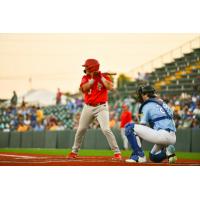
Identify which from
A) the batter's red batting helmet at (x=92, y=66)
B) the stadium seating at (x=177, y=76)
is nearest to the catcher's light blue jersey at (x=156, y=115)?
the batter's red batting helmet at (x=92, y=66)

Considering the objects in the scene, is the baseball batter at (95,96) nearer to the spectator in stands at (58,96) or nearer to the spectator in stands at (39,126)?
the spectator in stands at (58,96)

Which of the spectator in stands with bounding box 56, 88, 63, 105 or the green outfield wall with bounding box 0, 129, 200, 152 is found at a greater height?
the spectator in stands with bounding box 56, 88, 63, 105

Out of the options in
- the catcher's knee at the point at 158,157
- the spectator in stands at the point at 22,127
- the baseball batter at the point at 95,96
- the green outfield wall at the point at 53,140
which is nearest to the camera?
the catcher's knee at the point at 158,157

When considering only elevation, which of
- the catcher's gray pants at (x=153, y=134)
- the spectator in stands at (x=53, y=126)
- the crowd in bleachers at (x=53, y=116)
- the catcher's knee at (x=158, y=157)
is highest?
the crowd in bleachers at (x=53, y=116)

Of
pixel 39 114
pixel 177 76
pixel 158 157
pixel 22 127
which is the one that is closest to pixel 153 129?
pixel 158 157

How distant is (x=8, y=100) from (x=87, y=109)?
16.0 feet

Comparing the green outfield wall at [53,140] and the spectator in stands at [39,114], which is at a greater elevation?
the spectator in stands at [39,114]

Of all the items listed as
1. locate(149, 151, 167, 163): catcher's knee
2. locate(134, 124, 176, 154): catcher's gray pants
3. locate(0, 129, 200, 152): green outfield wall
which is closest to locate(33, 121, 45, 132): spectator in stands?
locate(0, 129, 200, 152): green outfield wall

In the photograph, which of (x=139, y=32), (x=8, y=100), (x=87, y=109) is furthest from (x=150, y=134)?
(x=8, y=100)

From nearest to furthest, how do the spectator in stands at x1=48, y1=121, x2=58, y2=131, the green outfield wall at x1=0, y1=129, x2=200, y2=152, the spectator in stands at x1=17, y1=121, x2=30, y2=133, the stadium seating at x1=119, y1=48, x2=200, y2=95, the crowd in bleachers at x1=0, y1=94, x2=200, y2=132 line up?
the stadium seating at x1=119, y1=48, x2=200, y2=95 → the green outfield wall at x1=0, y1=129, x2=200, y2=152 → the crowd in bleachers at x1=0, y1=94, x2=200, y2=132 → the spectator in stands at x1=48, y1=121, x2=58, y2=131 → the spectator in stands at x1=17, y1=121, x2=30, y2=133

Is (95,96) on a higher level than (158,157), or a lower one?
higher

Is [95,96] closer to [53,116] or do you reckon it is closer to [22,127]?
[53,116]

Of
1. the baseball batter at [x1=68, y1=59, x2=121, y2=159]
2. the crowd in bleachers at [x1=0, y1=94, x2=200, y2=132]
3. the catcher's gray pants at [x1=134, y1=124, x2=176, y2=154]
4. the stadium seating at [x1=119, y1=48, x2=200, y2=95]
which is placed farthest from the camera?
the crowd in bleachers at [x1=0, y1=94, x2=200, y2=132]

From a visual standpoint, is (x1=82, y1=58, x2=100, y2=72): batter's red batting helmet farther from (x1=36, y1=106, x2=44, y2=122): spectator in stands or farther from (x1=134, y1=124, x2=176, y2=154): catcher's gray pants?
(x1=36, y1=106, x2=44, y2=122): spectator in stands
